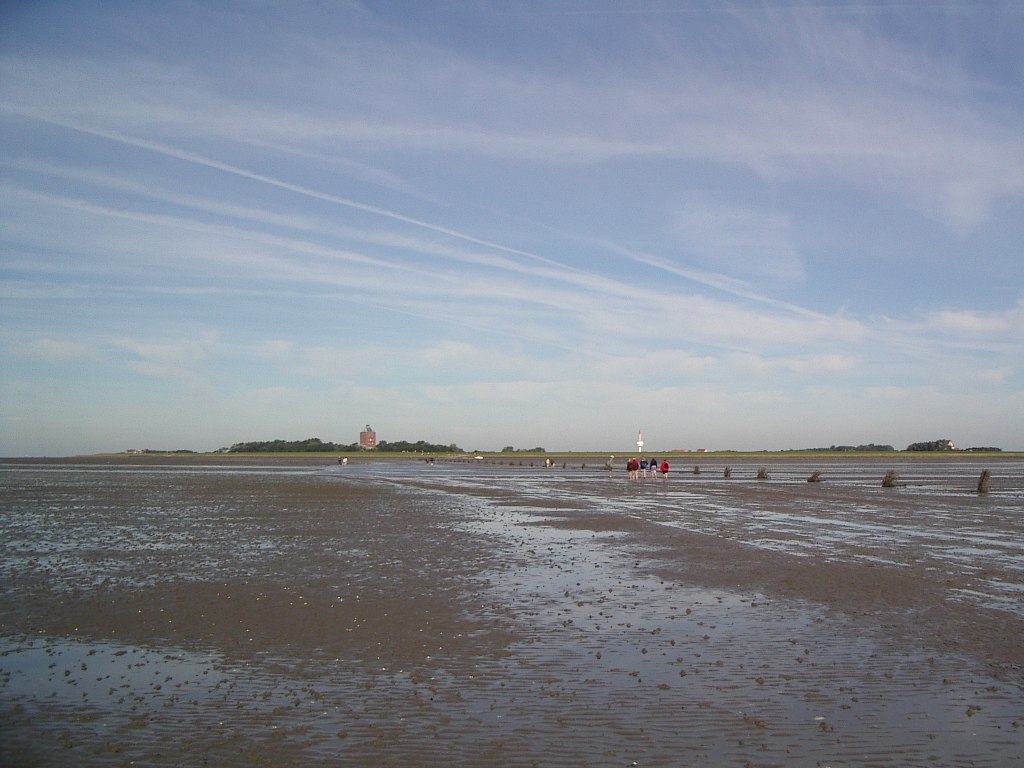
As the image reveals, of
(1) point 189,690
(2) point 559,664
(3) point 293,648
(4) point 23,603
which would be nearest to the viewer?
(1) point 189,690

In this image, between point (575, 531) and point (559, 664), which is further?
point (575, 531)

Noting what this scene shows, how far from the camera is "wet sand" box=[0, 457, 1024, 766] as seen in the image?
671 cm

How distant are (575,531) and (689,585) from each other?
8975mm

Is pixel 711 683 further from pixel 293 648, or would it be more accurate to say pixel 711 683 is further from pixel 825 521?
pixel 825 521

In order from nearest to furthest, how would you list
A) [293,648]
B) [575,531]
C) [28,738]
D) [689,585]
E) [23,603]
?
[28,738], [293,648], [23,603], [689,585], [575,531]

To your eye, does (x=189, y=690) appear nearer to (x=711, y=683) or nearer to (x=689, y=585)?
(x=711, y=683)

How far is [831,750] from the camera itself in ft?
21.5

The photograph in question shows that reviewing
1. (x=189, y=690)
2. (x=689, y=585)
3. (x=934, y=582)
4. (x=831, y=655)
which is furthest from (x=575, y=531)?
(x=189, y=690)

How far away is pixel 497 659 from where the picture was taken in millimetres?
9242

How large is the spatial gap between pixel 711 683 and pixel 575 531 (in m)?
14.6

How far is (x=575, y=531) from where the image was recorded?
897 inches

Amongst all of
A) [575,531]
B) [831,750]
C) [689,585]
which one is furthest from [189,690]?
[575,531]

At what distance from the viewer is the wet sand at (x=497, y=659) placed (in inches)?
264

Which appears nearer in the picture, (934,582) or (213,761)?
(213,761)
